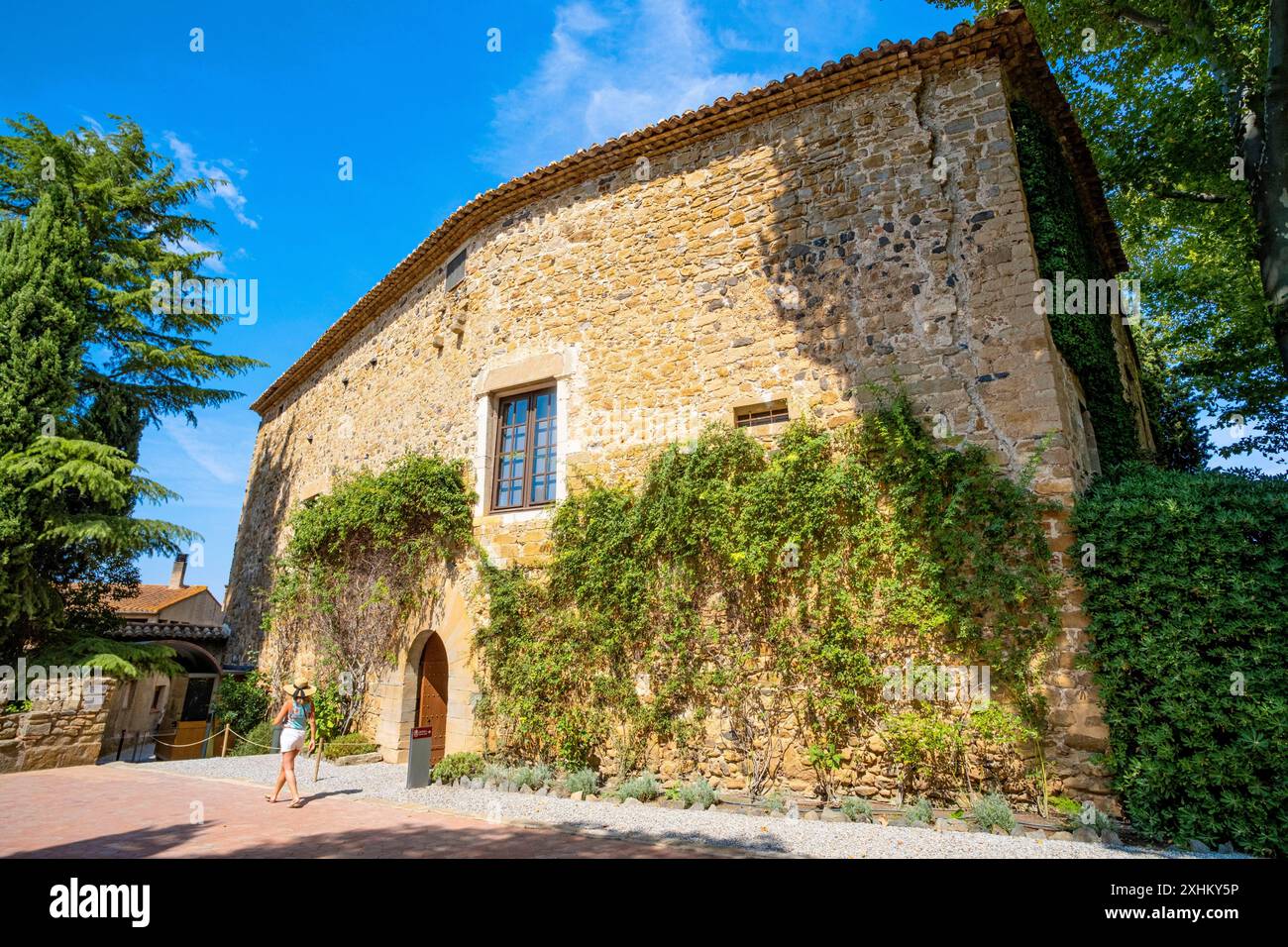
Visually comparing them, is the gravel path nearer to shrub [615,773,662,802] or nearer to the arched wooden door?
shrub [615,773,662,802]

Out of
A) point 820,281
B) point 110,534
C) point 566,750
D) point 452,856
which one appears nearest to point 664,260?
point 820,281

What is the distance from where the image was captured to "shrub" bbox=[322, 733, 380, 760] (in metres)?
9.55

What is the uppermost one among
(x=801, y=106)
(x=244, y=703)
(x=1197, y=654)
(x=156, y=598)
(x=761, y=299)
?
(x=801, y=106)

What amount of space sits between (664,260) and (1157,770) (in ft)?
24.2

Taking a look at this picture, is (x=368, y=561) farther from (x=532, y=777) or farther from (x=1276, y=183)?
(x=1276, y=183)

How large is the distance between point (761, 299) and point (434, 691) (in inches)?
311

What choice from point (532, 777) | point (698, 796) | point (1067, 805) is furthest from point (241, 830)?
point (1067, 805)

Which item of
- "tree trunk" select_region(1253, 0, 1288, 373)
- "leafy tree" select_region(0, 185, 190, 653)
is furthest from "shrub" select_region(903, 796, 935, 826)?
"leafy tree" select_region(0, 185, 190, 653)

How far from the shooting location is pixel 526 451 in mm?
9430

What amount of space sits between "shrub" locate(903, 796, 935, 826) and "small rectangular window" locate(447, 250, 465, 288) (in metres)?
10.0

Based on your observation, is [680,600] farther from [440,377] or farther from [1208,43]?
[1208,43]

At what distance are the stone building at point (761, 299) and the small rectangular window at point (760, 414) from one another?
0.09ft

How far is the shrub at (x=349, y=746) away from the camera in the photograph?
955 centimetres

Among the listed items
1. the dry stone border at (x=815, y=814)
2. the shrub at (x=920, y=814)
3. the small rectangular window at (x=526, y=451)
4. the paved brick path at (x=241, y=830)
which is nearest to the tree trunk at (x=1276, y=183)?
the dry stone border at (x=815, y=814)
